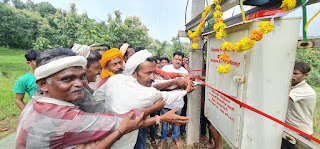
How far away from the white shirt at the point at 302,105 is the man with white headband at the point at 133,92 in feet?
5.49

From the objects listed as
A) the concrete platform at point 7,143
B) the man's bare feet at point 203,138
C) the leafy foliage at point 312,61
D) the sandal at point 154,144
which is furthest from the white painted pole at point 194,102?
the leafy foliage at point 312,61

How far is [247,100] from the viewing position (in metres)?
1.42

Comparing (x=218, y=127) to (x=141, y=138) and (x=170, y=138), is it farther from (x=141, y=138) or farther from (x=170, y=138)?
(x=170, y=138)

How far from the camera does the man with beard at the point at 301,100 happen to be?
84.4 inches

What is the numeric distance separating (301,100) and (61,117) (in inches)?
112

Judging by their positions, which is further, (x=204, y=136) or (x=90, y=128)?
(x=204, y=136)

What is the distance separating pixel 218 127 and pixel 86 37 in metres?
4.70

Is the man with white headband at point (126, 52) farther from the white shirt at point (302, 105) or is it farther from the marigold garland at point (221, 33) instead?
the white shirt at point (302, 105)

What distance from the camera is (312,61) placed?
46.1 ft

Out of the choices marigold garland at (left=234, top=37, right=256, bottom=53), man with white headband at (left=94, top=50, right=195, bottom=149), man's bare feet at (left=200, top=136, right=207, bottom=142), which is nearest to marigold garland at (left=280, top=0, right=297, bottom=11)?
marigold garland at (left=234, top=37, right=256, bottom=53)

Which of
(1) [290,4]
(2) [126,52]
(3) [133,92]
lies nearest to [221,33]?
(1) [290,4]

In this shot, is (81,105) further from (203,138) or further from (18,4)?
(18,4)

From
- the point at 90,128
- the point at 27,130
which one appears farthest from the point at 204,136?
the point at 27,130

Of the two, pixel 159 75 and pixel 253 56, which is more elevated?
pixel 253 56
